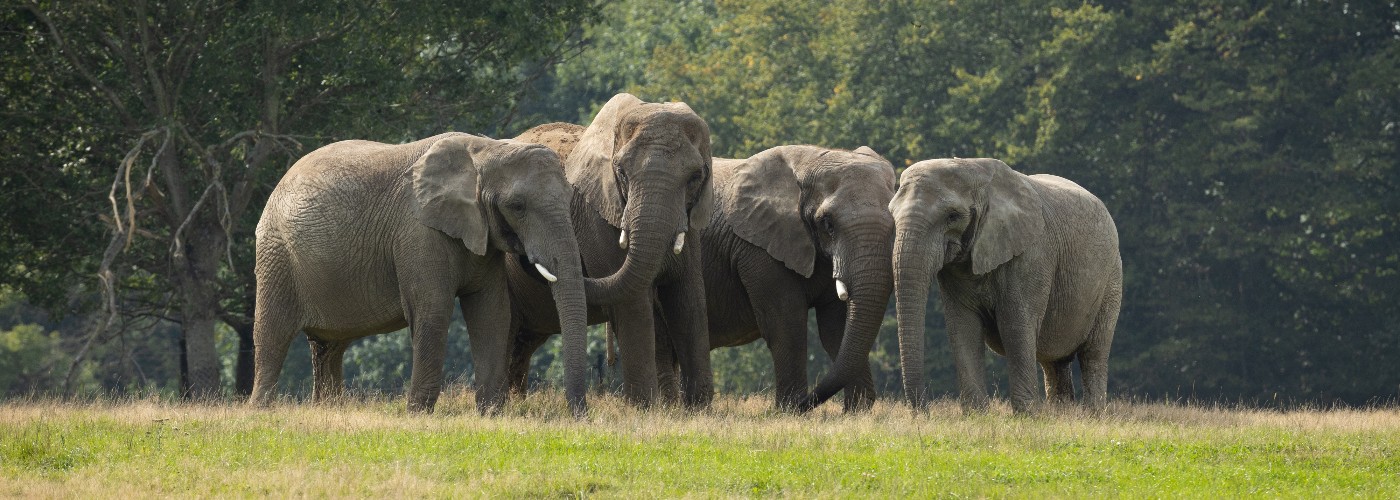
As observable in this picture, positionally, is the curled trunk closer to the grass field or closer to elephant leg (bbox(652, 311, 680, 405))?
the grass field

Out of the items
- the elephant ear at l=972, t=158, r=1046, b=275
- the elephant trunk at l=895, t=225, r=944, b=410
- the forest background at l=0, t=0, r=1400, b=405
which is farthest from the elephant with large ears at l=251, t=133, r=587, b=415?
the forest background at l=0, t=0, r=1400, b=405

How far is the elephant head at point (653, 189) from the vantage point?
17953 millimetres

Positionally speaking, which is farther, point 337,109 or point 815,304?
point 337,109

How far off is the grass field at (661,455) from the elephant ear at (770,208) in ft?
7.18

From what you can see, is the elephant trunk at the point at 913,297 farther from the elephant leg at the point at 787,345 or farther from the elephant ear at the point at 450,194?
the elephant ear at the point at 450,194

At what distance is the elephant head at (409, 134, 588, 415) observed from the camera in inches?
695

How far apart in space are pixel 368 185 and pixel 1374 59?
28.3m

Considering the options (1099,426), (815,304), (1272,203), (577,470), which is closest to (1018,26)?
(1272,203)

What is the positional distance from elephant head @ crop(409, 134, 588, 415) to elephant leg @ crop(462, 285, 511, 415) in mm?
136

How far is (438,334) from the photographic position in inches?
714

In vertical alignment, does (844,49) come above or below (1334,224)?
above

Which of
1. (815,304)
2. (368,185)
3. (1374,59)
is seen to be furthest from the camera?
(1374,59)

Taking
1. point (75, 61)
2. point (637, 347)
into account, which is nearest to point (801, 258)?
point (637, 347)

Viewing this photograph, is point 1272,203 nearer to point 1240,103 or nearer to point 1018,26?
point 1240,103
